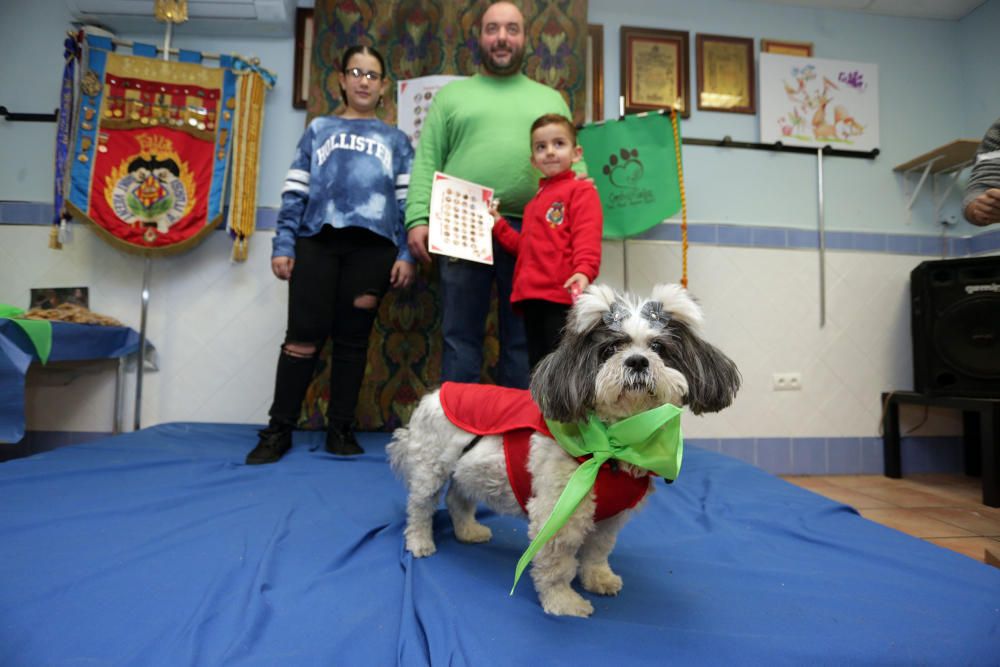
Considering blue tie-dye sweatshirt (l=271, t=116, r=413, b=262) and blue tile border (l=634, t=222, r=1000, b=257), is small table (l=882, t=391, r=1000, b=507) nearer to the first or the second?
blue tile border (l=634, t=222, r=1000, b=257)

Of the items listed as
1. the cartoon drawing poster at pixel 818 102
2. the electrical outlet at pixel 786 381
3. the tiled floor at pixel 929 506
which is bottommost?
the tiled floor at pixel 929 506

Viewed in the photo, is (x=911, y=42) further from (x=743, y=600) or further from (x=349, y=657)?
(x=349, y=657)

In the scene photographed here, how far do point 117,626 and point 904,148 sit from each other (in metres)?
3.89

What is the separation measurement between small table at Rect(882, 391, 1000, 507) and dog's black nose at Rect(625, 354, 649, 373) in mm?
2190

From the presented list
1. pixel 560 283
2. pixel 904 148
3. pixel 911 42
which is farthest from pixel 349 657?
pixel 911 42

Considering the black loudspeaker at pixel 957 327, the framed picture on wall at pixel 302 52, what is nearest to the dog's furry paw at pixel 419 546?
the framed picture on wall at pixel 302 52

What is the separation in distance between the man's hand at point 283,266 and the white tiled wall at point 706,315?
2.39 feet

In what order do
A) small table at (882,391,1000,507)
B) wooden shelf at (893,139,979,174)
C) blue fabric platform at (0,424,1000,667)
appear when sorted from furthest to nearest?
wooden shelf at (893,139,979,174) → small table at (882,391,1000,507) → blue fabric platform at (0,424,1000,667)

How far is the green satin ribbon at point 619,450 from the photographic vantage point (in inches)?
32.8

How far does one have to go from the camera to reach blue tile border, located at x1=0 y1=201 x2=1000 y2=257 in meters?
2.50

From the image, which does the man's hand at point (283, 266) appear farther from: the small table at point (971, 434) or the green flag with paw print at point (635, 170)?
the small table at point (971, 434)

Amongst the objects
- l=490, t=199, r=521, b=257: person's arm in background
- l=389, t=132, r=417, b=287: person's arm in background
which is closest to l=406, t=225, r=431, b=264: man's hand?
l=389, t=132, r=417, b=287: person's arm in background

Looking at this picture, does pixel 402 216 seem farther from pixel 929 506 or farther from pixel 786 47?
pixel 929 506

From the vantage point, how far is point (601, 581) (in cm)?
102
